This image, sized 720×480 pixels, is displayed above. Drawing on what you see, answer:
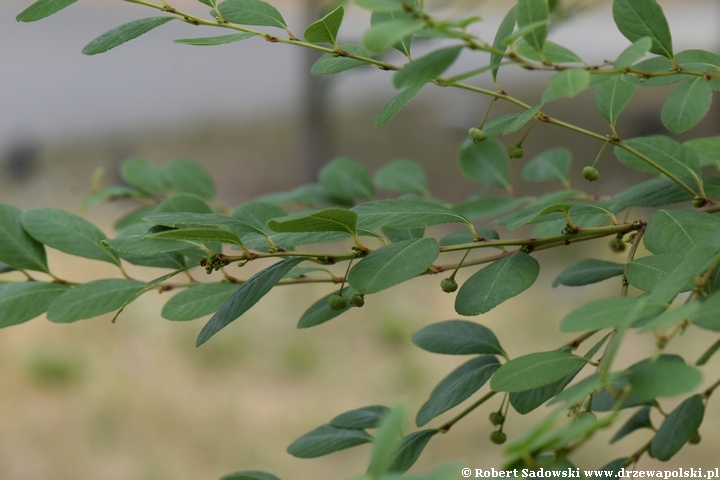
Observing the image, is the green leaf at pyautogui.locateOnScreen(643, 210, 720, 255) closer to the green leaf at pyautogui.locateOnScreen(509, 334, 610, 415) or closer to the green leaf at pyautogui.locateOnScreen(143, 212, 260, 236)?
the green leaf at pyautogui.locateOnScreen(509, 334, 610, 415)

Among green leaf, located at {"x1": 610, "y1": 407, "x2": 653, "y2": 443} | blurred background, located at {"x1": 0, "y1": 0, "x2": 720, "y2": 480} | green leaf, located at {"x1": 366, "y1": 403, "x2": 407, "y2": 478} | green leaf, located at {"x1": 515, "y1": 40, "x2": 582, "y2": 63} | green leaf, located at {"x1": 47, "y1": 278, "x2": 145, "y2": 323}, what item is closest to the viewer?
green leaf, located at {"x1": 366, "y1": 403, "x2": 407, "y2": 478}

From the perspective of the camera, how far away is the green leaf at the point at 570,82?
310 millimetres

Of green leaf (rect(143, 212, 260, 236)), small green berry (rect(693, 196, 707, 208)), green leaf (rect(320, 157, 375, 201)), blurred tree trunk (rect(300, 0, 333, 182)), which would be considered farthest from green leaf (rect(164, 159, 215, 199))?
blurred tree trunk (rect(300, 0, 333, 182))

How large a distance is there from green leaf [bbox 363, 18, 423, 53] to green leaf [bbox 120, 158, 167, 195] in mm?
489

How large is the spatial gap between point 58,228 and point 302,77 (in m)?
2.35

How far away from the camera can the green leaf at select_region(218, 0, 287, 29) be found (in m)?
0.44

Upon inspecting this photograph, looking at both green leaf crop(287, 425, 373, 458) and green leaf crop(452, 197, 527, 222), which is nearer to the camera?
green leaf crop(287, 425, 373, 458)

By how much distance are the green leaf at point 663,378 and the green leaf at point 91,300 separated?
0.30 m

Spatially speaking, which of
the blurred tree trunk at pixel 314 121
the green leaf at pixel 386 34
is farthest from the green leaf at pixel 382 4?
the blurred tree trunk at pixel 314 121

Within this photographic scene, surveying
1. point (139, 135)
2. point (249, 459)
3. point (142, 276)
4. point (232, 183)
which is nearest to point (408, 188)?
point (249, 459)

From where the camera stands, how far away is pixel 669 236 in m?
0.43

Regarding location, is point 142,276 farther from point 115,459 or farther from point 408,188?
point 408,188

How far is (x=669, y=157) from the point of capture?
491mm

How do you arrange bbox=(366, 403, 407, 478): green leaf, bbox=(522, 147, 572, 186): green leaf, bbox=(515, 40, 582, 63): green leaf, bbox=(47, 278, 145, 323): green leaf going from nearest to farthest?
bbox=(366, 403, 407, 478): green leaf < bbox=(515, 40, 582, 63): green leaf < bbox=(47, 278, 145, 323): green leaf < bbox=(522, 147, 572, 186): green leaf
